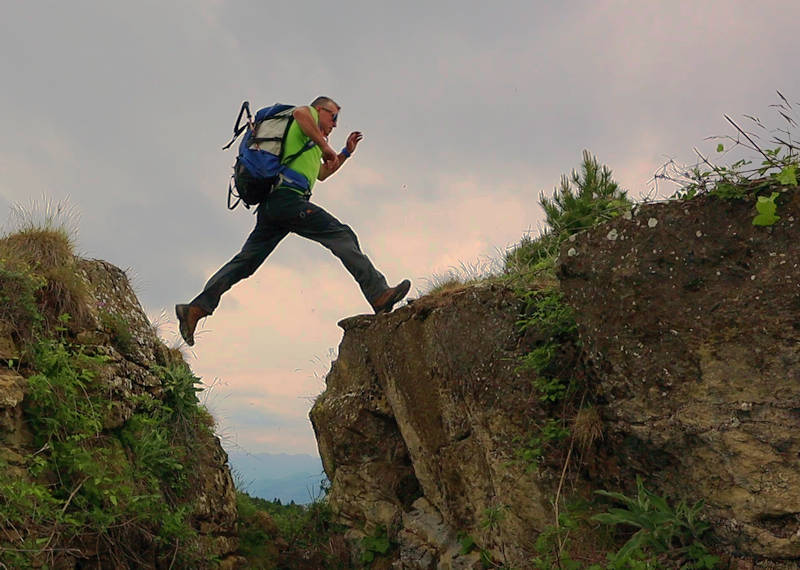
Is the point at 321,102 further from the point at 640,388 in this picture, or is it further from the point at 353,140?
the point at 640,388

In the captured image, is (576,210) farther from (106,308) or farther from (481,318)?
(106,308)

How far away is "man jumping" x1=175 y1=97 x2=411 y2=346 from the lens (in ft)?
21.2

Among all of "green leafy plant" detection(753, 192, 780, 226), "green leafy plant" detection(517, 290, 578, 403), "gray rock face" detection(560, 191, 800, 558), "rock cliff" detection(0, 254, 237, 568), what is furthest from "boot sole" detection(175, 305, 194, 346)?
"green leafy plant" detection(753, 192, 780, 226)

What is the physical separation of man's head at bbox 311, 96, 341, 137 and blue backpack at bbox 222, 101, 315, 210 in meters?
0.28

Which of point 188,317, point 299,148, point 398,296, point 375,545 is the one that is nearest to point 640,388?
point 398,296

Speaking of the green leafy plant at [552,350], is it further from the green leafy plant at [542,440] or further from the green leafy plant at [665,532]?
the green leafy plant at [665,532]

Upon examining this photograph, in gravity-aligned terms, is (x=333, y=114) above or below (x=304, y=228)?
above

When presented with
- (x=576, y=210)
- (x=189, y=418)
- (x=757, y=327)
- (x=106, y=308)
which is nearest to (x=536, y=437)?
(x=757, y=327)

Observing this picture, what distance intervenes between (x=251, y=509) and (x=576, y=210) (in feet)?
20.8

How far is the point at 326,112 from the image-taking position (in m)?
6.82

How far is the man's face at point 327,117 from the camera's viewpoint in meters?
6.79

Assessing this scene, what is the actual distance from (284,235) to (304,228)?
17.1 inches

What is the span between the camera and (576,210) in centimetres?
1018

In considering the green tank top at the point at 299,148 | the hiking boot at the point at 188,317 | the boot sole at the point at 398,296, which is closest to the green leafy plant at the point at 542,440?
the boot sole at the point at 398,296
